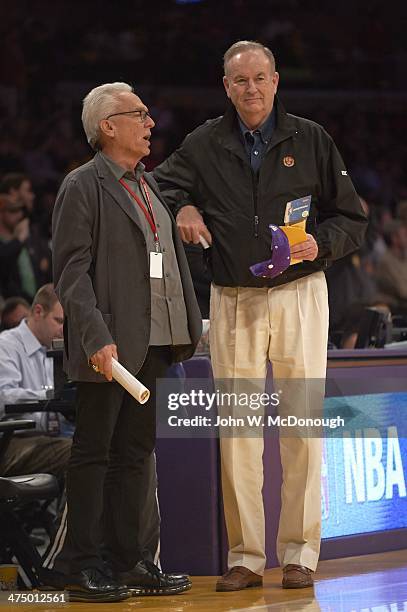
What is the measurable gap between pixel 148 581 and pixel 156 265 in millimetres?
1133

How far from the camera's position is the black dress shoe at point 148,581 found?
14.8ft

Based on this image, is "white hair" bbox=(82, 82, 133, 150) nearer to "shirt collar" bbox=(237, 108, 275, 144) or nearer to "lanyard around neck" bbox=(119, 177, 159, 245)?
"lanyard around neck" bbox=(119, 177, 159, 245)

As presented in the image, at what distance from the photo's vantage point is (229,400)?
188 inches

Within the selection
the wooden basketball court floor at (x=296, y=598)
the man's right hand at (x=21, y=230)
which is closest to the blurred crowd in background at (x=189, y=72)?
the man's right hand at (x=21, y=230)

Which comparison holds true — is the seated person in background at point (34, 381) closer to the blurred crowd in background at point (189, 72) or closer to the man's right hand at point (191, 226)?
the man's right hand at point (191, 226)

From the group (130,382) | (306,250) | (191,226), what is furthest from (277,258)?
(130,382)

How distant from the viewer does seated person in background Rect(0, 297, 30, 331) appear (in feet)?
24.4

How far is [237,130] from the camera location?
4.87m

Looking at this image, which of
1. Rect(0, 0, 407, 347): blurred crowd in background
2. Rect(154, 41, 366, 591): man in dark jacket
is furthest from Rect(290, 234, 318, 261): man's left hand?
Rect(0, 0, 407, 347): blurred crowd in background

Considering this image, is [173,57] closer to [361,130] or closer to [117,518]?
[361,130]

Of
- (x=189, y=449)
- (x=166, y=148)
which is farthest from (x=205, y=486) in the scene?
(x=166, y=148)

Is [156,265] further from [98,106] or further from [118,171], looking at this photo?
[98,106]

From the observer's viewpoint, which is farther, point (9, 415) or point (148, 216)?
point (9, 415)

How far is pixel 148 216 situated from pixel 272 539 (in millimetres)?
1513
